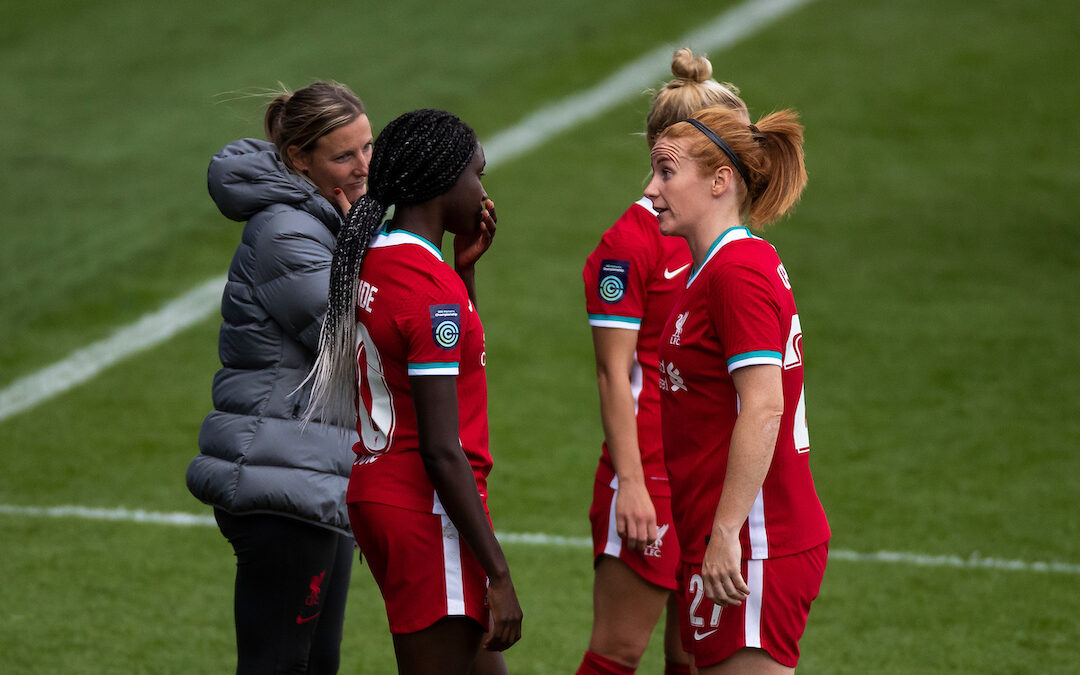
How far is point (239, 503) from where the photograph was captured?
3.42 metres

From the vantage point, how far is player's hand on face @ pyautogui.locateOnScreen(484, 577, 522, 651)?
2.96 metres

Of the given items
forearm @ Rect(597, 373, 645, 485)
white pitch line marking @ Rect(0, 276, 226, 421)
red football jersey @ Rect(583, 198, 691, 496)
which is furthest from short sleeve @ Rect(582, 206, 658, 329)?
white pitch line marking @ Rect(0, 276, 226, 421)

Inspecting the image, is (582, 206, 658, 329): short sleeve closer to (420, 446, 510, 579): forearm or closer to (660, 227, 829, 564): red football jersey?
(660, 227, 829, 564): red football jersey

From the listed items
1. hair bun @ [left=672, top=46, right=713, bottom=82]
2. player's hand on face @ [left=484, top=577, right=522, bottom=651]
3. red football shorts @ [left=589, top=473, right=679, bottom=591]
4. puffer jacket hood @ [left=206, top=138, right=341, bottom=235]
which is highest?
hair bun @ [left=672, top=46, right=713, bottom=82]

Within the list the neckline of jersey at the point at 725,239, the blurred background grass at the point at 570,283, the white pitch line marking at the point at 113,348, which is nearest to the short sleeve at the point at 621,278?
the neckline of jersey at the point at 725,239

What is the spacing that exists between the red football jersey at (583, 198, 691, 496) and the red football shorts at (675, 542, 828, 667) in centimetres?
80

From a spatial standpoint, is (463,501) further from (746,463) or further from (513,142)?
(513,142)

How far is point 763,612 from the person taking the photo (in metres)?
3.02

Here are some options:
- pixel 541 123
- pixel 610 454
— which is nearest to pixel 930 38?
pixel 541 123

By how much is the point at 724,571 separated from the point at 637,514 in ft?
2.45

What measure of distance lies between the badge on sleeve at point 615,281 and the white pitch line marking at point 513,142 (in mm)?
4335

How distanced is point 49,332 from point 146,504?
2963 millimetres

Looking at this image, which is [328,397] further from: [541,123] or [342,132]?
[541,123]

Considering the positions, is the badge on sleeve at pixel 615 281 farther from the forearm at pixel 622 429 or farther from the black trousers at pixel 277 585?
the black trousers at pixel 277 585
